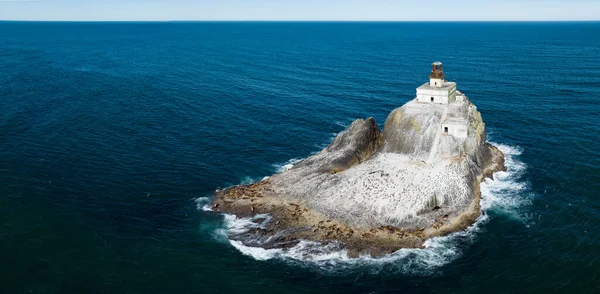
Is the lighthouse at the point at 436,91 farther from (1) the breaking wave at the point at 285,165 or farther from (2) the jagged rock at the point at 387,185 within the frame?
(1) the breaking wave at the point at 285,165

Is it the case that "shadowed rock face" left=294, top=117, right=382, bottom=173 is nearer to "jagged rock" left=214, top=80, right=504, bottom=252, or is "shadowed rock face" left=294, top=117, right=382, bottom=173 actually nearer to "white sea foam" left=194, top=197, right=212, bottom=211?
"jagged rock" left=214, top=80, right=504, bottom=252

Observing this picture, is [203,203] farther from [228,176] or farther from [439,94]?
[439,94]

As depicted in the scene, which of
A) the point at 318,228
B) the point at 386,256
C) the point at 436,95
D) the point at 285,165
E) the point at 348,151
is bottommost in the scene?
the point at 386,256

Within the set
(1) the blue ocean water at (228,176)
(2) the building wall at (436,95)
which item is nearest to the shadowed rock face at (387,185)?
(2) the building wall at (436,95)

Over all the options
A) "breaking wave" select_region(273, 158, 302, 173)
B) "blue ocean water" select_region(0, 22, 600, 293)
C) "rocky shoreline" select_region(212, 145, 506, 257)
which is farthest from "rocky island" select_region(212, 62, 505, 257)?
"breaking wave" select_region(273, 158, 302, 173)

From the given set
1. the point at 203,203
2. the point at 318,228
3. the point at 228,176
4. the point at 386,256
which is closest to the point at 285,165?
the point at 228,176

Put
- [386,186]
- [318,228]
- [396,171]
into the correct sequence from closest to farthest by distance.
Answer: [318,228] < [386,186] < [396,171]
